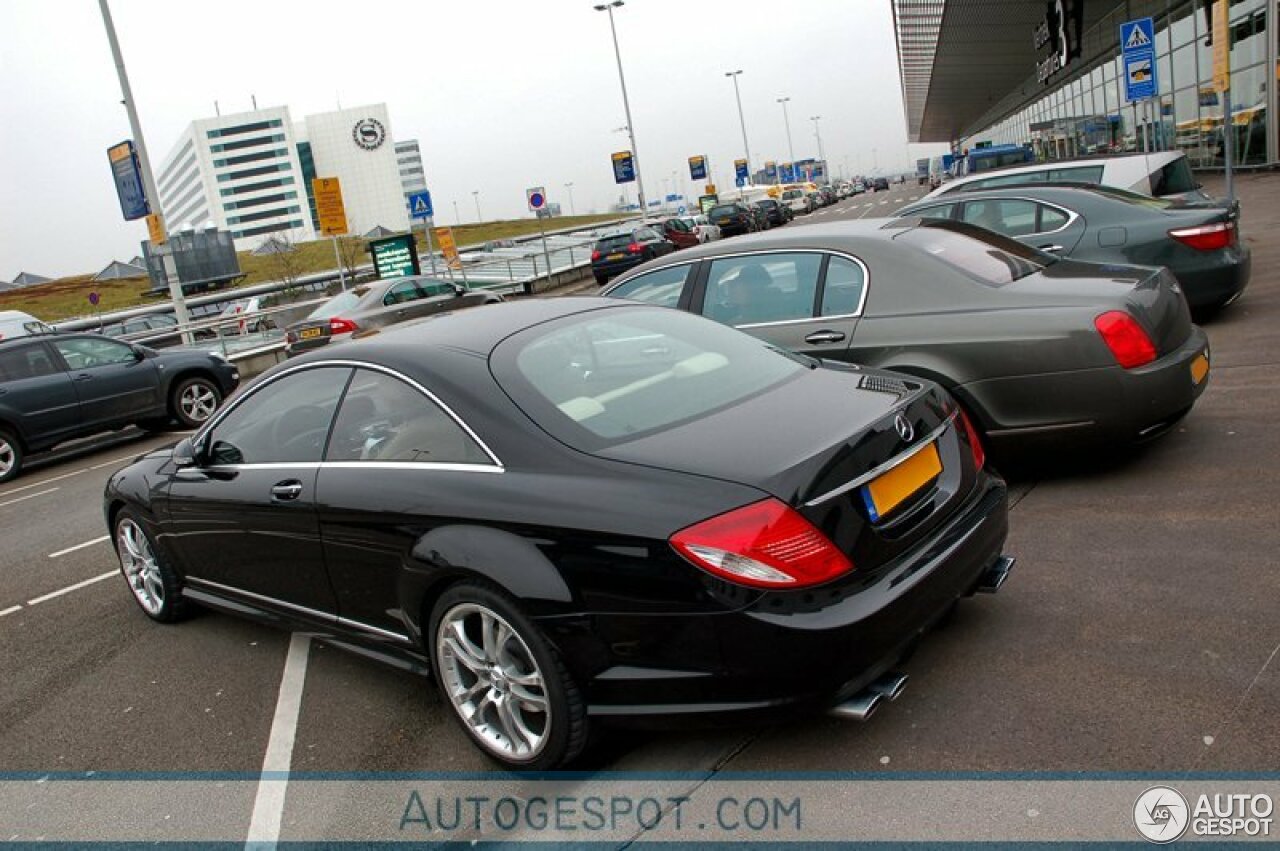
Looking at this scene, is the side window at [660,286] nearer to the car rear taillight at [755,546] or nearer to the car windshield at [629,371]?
the car windshield at [629,371]

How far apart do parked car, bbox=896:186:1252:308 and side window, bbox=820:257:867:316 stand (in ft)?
9.90

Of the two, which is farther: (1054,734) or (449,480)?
(449,480)

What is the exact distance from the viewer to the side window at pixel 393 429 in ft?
10.6

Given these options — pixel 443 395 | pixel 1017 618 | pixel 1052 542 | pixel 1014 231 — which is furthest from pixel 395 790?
pixel 1014 231

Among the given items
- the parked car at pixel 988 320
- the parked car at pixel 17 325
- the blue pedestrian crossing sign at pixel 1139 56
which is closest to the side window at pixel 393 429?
the parked car at pixel 988 320

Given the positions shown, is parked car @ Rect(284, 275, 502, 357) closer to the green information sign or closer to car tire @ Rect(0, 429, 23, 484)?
car tire @ Rect(0, 429, 23, 484)

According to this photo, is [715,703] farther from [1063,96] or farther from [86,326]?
[1063,96]

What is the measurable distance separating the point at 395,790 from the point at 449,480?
1.04 m

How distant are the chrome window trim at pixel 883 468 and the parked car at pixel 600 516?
1 cm

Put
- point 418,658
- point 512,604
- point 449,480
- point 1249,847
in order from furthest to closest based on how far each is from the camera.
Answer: point 418,658
point 449,480
point 512,604
point 1249,847

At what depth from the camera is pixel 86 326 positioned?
103ft

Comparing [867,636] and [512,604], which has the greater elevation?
[512,604]

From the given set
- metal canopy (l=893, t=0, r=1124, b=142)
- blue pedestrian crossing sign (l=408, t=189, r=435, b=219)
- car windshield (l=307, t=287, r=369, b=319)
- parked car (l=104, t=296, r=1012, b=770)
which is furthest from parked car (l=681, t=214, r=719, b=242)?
parked car (l=104, t=296, r=1012, b=770)

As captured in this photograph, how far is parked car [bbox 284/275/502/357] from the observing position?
16.7 meters
